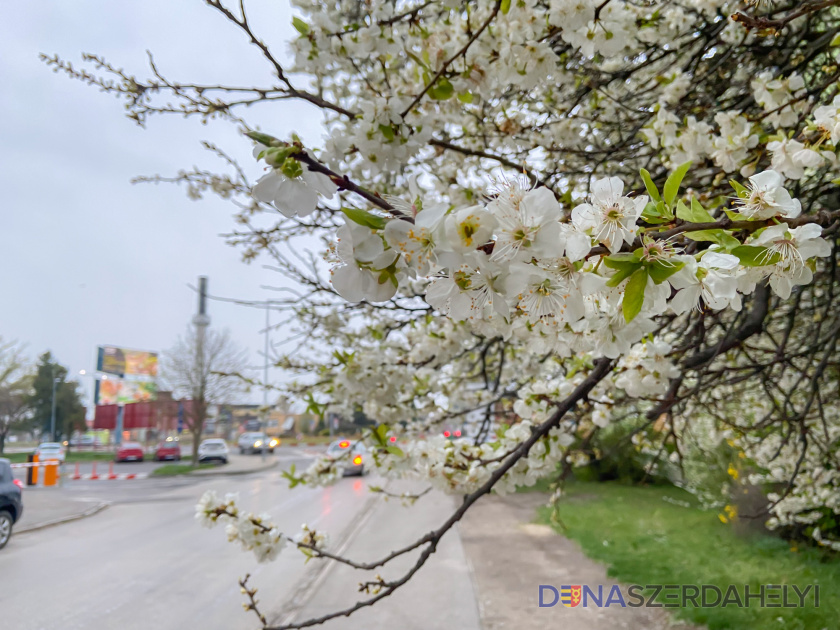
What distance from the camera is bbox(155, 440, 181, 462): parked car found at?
20.5 meters

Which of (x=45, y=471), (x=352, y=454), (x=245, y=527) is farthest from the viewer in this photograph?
(x=45, y=471)

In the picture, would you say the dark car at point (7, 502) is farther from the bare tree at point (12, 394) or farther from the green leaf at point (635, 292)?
the green leaf at point (635, 292)

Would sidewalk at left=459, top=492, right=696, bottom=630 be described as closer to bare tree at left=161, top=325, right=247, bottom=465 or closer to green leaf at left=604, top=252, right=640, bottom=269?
green leaf at left=604, top=252, right=640, bottom=269

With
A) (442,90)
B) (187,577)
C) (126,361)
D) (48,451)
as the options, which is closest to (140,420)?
(126,361)

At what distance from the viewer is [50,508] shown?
8828 millimetres

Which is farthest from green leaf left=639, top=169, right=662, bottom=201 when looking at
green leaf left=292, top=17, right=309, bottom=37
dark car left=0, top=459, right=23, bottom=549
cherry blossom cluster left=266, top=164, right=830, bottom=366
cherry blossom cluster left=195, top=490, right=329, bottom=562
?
dark car left=0, top=459, right=23, bottom=549

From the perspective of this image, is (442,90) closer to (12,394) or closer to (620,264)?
(620,264)

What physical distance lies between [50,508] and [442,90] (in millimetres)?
10399

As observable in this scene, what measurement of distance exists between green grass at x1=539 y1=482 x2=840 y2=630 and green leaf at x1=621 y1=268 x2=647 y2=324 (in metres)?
4.32

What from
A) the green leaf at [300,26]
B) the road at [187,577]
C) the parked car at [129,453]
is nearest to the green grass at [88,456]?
the parked car at [129,453]

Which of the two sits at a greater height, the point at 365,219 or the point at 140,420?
the point at 365,219

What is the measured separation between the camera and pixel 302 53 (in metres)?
1.84

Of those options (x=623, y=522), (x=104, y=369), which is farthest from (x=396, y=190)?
(x=104, y=369)

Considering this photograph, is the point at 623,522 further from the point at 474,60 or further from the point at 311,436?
the point at 311,436
